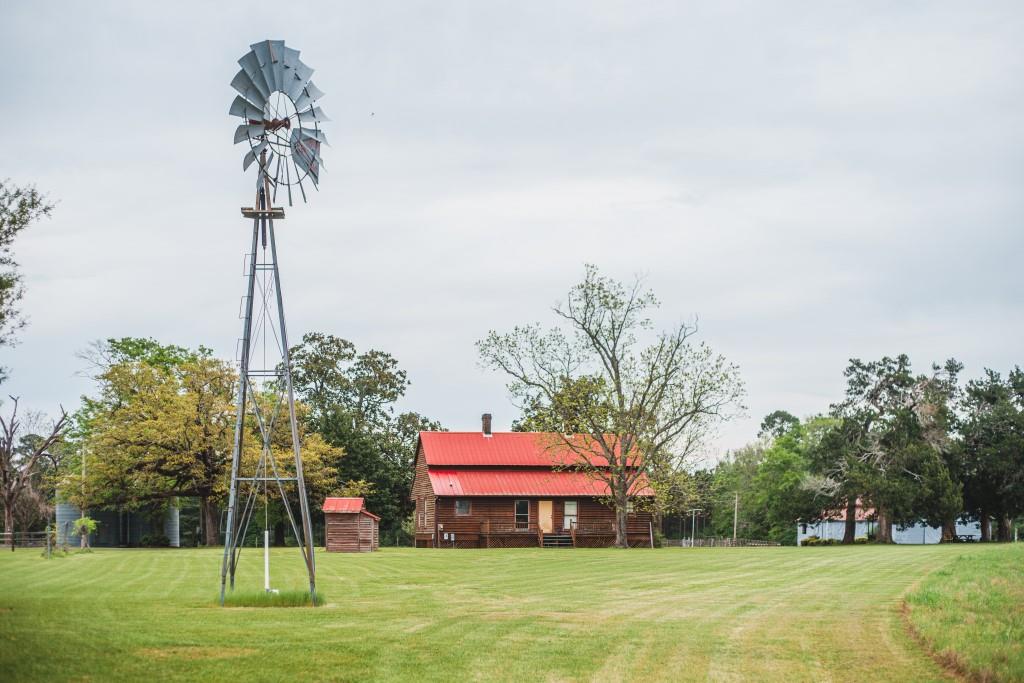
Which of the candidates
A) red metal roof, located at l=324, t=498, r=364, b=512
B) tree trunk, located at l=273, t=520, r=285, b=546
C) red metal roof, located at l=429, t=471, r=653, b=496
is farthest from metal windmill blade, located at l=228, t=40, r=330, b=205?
tree trunk, located at l=273, t=520, r=285, b=546

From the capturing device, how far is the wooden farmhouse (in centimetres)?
5516

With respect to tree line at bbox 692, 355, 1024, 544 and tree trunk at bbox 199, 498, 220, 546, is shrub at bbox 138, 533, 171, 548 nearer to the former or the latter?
tree trunk at bbox 199, 498, 220, 546

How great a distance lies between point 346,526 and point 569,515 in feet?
53.1

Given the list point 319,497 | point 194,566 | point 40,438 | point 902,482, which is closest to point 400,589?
point 194,566

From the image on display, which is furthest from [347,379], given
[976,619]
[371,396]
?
[976,619]

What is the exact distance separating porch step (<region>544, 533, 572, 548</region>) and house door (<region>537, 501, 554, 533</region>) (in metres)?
0.54

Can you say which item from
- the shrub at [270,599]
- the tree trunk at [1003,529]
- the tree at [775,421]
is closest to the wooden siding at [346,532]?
the shrub at [270,599]

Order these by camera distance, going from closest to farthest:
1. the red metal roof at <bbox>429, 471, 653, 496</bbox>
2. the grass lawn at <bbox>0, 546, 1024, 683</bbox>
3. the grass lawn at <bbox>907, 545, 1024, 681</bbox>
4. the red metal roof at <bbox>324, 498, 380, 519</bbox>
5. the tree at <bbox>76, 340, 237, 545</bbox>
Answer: the grass lawn at <bbox>907, 545, 1024, 681</bbox> → the grass lawn at <bbox>0, 546, 1024, 683</bbox> → the red metal roof at <bbox>324, 498, 380, 519</bbox> → the tree at <bbox>76, 340, 237, 545</bbox> → the red metal roof at <bbox>429, 471, 653, 496</bbox>

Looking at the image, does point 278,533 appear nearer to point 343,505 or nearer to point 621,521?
point 621,521

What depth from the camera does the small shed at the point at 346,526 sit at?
141 feet

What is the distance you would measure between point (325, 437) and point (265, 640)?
49.1m

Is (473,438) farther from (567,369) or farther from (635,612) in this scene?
(635,612)

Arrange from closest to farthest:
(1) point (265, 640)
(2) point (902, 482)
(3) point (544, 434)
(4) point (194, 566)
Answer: (1) point (265, 640), (4) point (194, 566), (3) point (544, 434), (2) point (902, 482)

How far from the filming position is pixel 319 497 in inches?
2297
